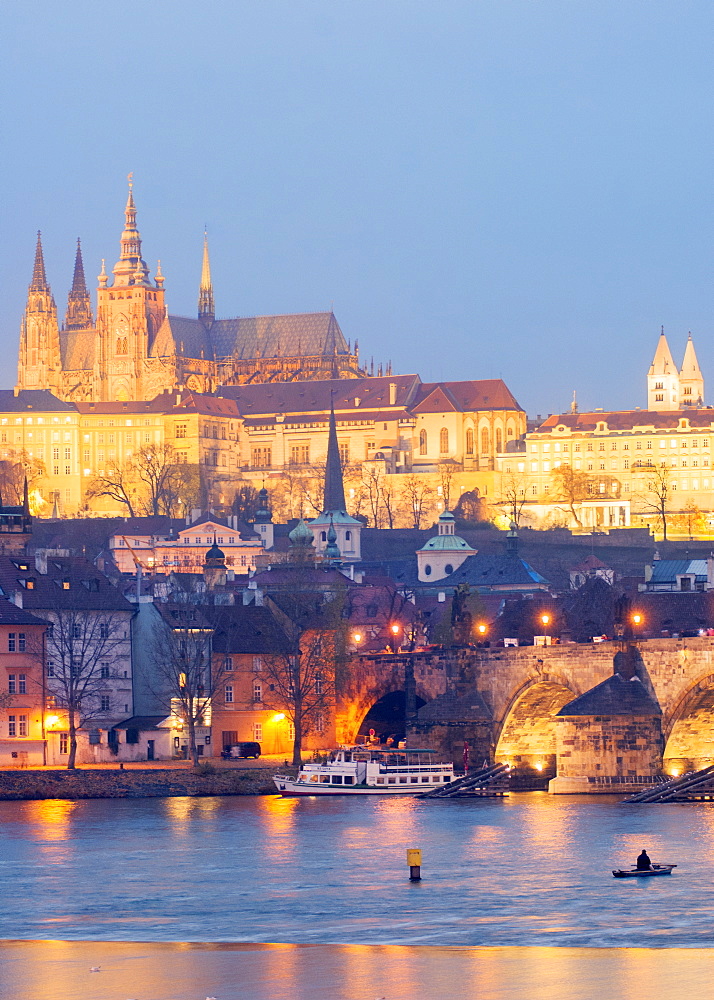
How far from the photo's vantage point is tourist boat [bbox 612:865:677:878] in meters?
51.6

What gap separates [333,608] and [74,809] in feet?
71.8

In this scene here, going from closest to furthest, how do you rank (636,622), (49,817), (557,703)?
1. (49,817)
2. (636,622)
3. (557,703)

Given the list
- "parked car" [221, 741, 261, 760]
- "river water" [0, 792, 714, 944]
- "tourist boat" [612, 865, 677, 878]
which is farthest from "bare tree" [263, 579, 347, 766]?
"tourist boat" [612, 865, 677, 878]

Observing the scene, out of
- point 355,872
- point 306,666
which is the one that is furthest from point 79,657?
point 355,872

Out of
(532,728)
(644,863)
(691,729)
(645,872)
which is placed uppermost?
(532,728)

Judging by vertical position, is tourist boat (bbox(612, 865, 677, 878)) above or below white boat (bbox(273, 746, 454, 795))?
below

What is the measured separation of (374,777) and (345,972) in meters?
37.9

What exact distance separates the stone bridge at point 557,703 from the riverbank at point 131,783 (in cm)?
582

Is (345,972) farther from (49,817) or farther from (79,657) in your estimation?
(79,657)

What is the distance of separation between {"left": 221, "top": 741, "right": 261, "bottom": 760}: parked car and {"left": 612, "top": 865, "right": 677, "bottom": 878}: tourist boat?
107ft

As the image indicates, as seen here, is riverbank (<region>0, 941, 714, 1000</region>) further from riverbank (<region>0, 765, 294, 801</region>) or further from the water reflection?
riverbank (<region>0, 765, 294, 801</region>)

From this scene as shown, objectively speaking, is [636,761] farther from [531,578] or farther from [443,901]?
[531,578]

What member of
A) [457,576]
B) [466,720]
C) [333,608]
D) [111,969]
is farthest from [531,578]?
[111,969]

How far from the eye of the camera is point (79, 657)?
83.7 m
